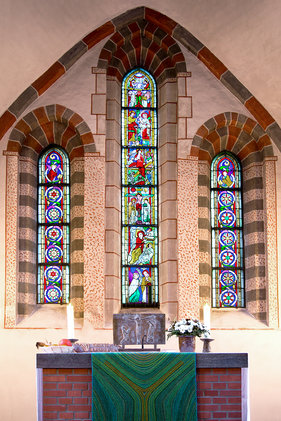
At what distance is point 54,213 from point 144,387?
18.4 ft

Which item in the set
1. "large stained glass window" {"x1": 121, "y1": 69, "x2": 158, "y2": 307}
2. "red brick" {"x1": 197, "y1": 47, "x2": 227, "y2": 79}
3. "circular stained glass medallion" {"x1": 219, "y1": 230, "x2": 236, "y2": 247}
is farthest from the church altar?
"red brick" {"x1": 197, "y1": 47, "x2": 227, "y2": 79}

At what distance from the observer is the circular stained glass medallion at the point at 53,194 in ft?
39.7

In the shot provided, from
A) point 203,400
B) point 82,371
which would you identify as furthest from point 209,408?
point 82,371

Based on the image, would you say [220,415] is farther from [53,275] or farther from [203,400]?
[53,275]

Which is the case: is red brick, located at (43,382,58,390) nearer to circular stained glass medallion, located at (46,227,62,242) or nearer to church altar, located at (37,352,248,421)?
church altar, located at (37,352,248,421)

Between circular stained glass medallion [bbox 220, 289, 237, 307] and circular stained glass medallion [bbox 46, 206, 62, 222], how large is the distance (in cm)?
271

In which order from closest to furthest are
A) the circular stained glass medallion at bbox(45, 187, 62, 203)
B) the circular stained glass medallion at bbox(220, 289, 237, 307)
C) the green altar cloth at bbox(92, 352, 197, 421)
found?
the green altar cloth at bbox(92, 352, 197, 421) < the circular stained glass medallion at bbox(220, 289, 237, 307) < the circular stained glass medallion at bbox(45, 187, 62, 203)

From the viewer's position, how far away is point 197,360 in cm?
687

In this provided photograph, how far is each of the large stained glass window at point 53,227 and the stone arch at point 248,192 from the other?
79.1 inches

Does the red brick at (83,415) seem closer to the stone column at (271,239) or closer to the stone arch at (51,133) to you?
the stone column at (271,239)

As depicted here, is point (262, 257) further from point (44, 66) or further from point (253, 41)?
point (44, 66)

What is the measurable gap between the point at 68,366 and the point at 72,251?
5.01 m

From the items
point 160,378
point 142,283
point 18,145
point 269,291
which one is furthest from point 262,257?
point 160,378

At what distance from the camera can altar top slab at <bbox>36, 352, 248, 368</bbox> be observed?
681 centimetres
